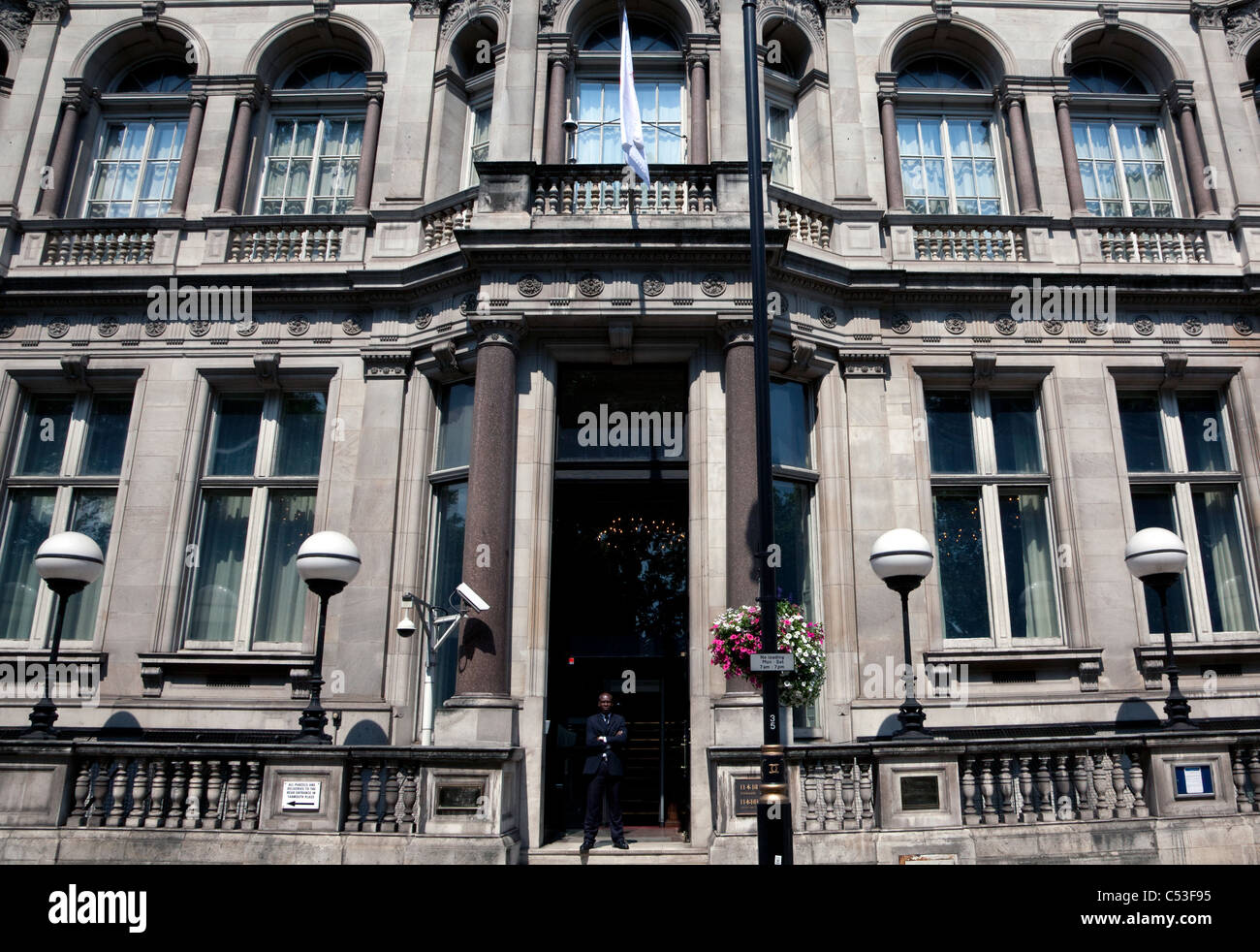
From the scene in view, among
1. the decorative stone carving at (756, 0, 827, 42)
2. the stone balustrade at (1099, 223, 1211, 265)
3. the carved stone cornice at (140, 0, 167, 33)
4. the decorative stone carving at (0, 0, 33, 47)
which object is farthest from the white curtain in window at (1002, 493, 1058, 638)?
the decorative stone carving at (0, 0, 33, 47)

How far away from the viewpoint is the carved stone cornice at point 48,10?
1716 centimetres

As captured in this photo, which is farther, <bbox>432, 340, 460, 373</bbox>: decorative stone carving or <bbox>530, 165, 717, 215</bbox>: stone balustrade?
<bbox>432, 340, 460, 373</bbox>: decorative stone carving

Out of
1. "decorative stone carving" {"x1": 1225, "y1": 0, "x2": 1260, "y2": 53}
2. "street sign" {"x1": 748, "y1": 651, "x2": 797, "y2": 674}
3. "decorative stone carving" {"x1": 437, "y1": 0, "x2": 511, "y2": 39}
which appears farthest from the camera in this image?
"decorative stone carving" {"x1": 1225, "y1": 0, "x2": 1260, "y2": 53}

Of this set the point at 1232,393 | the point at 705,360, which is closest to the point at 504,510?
the point at 705,360

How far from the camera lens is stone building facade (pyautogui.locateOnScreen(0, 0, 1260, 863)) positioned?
12828 millimetres

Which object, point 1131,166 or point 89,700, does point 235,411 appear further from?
point 1131,166

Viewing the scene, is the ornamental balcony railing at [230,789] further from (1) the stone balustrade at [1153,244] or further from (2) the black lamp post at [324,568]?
(1) the stone balustrade at [1153,244]

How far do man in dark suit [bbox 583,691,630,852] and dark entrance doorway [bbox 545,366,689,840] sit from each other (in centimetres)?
122

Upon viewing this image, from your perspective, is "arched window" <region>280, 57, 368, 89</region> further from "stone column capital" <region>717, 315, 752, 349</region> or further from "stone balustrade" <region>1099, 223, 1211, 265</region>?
"stone balustrade" <region>1099, 223, 1211, 265</region>

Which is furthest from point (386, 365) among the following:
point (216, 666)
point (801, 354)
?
point (801, 354)

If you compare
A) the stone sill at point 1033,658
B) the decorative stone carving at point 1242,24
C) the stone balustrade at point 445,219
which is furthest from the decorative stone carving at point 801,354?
the decorative stone carving at point 1242,24

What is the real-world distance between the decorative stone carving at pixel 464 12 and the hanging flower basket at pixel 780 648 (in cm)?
1148

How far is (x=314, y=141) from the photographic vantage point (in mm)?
16906
